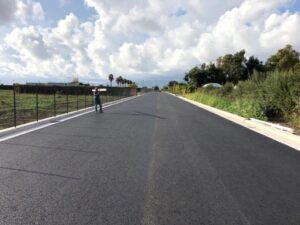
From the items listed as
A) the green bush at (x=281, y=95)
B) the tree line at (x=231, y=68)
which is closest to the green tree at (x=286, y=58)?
the tree line at (x=231, y=68)

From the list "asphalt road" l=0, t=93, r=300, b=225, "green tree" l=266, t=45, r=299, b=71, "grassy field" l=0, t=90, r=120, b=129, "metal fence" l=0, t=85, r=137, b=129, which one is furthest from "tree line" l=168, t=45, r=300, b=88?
"asphalt road" l=0, t=93, r=300, b=225

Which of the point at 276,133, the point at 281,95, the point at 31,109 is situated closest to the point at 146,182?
the point at 276,133

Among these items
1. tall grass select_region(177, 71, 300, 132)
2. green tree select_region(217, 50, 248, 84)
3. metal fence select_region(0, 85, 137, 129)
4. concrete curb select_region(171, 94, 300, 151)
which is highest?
green tree select_region(217, 50, 248, 84)

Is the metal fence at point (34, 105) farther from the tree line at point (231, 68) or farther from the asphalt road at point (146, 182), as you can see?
the tree line at point (231, 68)

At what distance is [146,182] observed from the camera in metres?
6.30

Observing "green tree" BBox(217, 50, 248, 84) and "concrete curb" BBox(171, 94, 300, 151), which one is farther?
"green tree" BBox(217, 50, 248, 84)

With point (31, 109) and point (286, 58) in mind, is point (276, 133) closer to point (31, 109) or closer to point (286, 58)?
point (31, 109)

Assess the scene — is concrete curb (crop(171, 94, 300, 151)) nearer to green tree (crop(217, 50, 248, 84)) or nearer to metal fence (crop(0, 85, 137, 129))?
metal fence (crop(0, 85, 137, 129))

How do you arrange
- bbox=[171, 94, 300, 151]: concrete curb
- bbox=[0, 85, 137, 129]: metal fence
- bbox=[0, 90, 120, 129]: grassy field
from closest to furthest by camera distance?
bbox=[171, 94, 300, 151]: concrete curb < bbox=[0, 85, 137, 129]: metal fence < bbox=[0, 90, 120, 129]: grassy field

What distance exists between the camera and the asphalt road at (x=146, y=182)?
15.5ft

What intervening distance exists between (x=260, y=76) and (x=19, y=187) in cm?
2076

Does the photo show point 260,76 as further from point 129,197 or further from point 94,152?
point 129,197

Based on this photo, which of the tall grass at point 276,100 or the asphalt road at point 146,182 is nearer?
the asphalt road at point 146,182

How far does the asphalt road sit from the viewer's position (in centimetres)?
472
